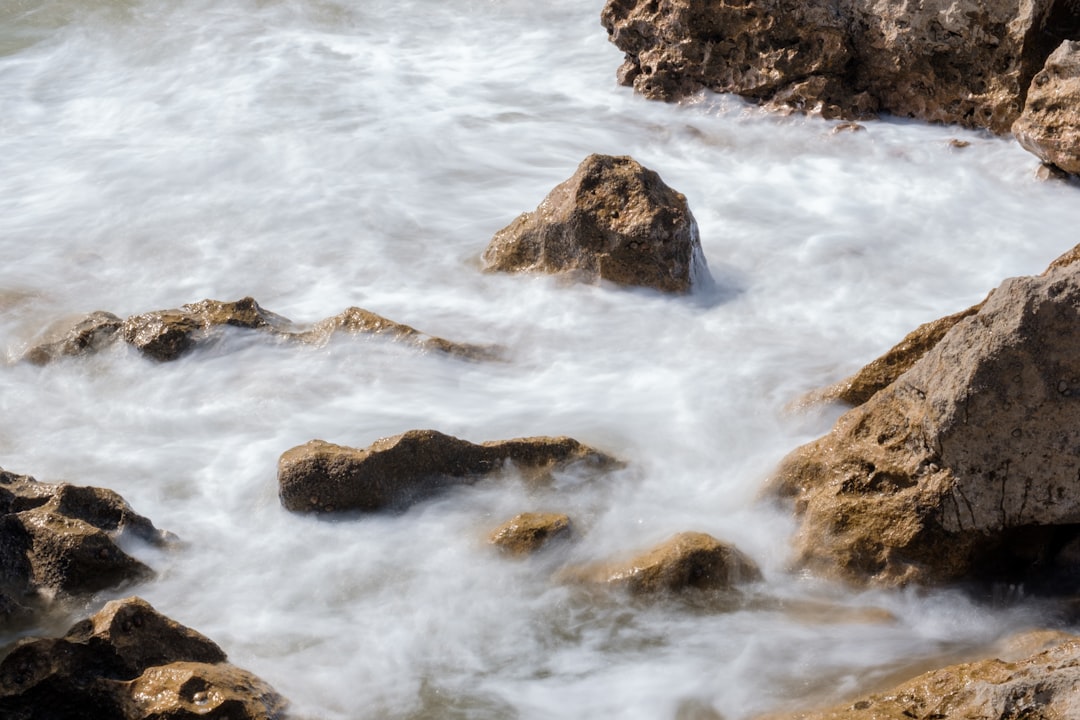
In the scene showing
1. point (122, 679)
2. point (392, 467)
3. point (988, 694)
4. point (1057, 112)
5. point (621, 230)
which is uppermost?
point (1057, 112)

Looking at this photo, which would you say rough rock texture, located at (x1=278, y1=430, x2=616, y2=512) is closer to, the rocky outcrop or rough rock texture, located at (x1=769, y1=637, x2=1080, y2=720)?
the rocky outcrop

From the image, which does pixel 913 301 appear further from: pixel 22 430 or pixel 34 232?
pixel 34 232

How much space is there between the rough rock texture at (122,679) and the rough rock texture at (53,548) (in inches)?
23.5

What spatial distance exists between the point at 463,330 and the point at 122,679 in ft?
9.86

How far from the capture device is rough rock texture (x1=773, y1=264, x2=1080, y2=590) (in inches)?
152

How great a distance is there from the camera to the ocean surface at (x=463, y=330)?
4.08 metres

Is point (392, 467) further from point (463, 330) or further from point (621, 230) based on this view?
point (621, 230)

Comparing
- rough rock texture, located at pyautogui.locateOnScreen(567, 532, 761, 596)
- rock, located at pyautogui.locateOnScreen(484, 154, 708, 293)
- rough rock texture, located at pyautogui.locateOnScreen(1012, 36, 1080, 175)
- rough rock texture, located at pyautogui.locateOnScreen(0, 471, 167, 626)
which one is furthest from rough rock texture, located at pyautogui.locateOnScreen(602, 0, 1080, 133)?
rough rock texture, located at pyautogui.locateOnScreen(0, 471, 167, 626)

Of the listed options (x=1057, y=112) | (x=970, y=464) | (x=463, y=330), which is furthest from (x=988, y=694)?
(x=1057, y=112)

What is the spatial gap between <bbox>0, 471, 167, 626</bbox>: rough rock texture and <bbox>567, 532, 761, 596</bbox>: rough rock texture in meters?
1.71

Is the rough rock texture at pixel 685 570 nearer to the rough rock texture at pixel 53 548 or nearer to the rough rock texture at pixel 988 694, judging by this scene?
the rough rock texture at pixel 988 694

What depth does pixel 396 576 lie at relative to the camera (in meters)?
4.44

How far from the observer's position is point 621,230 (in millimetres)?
6406

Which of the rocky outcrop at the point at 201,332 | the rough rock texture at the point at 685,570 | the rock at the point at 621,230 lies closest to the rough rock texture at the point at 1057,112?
the rock at the point at 621,230
